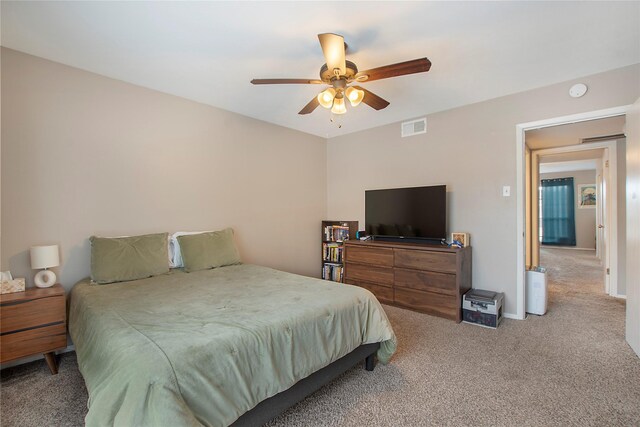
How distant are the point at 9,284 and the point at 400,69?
320 centimetres

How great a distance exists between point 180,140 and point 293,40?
1.80 meters

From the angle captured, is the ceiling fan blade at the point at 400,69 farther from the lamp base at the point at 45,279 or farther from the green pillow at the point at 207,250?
the lamp base at the point at 45,279

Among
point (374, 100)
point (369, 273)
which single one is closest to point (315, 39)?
point (374, 100)

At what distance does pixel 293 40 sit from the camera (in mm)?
2178

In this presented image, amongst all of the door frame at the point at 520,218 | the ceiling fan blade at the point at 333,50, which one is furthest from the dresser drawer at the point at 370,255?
the ceiling fan blade at the point at 333,50

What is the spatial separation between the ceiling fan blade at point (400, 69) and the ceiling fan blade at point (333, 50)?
6.8 inches

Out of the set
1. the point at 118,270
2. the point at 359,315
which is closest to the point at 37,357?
the point at 118,270

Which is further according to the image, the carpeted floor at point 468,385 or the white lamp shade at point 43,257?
the white lamp shade at point 43,257

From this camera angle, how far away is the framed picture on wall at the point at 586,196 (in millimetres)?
8371

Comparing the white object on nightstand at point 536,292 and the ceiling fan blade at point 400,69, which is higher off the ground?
the ceiling fan blade at point 400,69

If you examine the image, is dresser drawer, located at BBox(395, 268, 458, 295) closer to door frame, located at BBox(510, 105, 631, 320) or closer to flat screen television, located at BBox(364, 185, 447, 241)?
flat screen television, located at BBox(364, 185, 447, 241)

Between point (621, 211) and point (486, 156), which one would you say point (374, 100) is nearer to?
point (486, 156)

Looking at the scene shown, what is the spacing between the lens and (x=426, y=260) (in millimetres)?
3273

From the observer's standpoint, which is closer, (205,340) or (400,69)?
(205,340)
